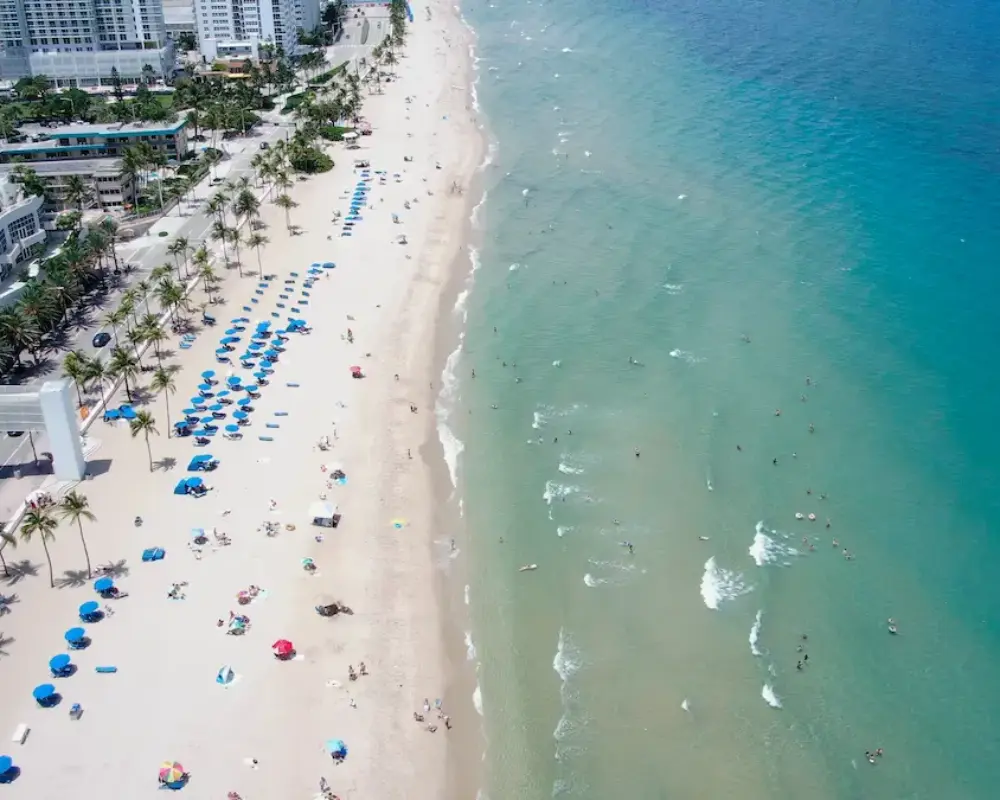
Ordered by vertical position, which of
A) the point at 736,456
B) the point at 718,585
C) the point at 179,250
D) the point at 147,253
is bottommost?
the point at 718,585

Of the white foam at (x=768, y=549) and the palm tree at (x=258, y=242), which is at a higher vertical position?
the palm tree at (x=258, y=242)

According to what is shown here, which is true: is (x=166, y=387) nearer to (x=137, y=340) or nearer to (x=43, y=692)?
(x=137, y=340)

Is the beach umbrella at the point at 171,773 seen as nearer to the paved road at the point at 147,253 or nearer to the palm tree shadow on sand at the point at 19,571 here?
the palm tree shadow on sand at the point at 19,571

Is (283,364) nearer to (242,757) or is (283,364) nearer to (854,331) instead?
(242,757)

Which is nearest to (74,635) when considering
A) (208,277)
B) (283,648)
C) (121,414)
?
(283,648)

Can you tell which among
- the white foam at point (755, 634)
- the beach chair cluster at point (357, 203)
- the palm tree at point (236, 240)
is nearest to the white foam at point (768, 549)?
the white foam at point (755, 634)

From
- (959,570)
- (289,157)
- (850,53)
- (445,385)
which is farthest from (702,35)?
(959,570)
